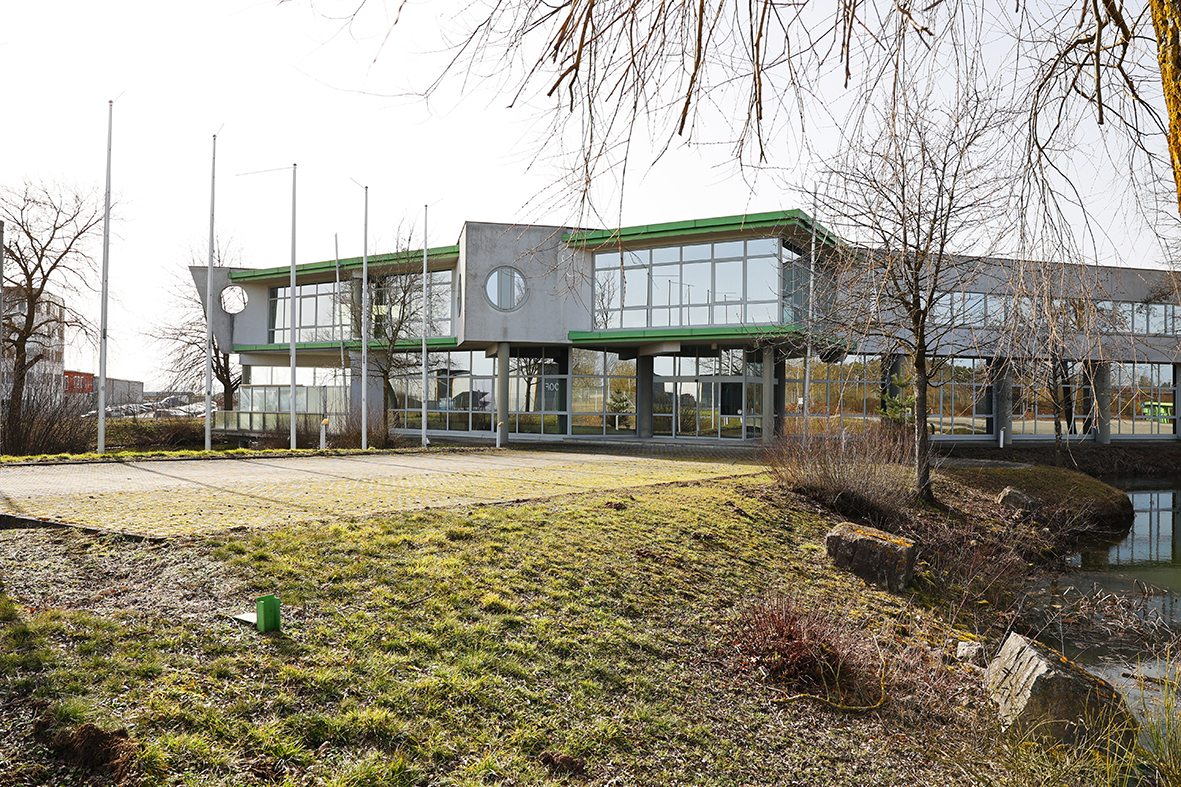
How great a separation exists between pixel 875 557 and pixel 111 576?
8.21 meters

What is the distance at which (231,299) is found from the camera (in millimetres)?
37125

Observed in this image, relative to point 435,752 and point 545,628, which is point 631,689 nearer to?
point 545,628

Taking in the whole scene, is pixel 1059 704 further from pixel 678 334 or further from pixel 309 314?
pixel 309 314

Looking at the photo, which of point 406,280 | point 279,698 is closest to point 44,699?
point 279,698

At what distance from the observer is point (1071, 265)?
12.7 feet

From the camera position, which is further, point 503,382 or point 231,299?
point 231,299

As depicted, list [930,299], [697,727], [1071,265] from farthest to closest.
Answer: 1. [930,299]
2. [697,727]
3. [1071,265]

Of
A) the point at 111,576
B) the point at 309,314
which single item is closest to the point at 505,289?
the point at 309,314

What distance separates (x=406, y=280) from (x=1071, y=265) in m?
27.3

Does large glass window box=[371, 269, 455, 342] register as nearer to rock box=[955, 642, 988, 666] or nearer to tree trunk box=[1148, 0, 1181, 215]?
rock box=[955, 642, 988, 666]

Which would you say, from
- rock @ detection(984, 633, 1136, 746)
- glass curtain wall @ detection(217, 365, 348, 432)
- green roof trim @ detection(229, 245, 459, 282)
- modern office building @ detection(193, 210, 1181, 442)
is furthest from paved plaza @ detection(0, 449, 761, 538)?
glass curtain wall @ detection(217, 365, 348, 432)

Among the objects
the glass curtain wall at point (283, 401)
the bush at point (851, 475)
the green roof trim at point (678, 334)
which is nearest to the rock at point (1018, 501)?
the bush at point (851, 475)

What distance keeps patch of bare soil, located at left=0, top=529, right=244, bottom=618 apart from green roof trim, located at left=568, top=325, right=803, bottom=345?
1768 centimetres

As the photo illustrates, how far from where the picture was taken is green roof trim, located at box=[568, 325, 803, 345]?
22.9 m
